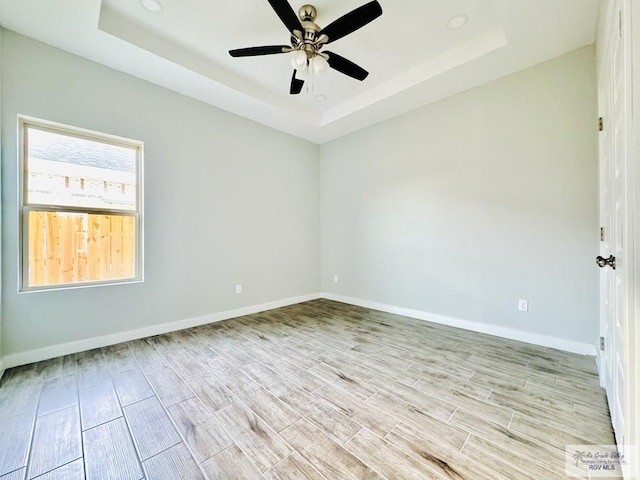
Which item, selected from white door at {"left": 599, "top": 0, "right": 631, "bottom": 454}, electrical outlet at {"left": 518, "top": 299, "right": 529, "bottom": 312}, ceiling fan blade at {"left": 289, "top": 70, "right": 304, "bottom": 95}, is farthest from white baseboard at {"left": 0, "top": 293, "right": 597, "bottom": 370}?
ceiling fan blade at {"left": 289, "top": 70, "right": 304, "bottom": 95}

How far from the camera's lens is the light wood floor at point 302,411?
1.29 metres

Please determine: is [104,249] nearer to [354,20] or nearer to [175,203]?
[175,203]

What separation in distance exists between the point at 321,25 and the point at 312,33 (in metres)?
0.46

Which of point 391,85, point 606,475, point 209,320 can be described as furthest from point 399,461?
point 391,85

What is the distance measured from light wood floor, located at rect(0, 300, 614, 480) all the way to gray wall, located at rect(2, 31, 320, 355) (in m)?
0.45

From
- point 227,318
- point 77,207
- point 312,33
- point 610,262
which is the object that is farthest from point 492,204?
point 77,207

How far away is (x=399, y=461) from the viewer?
1312 millimetres

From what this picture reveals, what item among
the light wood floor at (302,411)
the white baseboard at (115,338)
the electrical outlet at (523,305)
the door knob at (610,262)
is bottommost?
the light wood floor at (302,411)

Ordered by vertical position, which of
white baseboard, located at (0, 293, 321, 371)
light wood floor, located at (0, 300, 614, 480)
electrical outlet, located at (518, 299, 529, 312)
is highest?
electrical outlet, located at (518, 299, 529, 312)

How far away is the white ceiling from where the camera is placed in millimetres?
2143

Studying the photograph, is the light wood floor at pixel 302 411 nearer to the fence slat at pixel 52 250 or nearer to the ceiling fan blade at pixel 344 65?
the fence slat at pixel 52 250

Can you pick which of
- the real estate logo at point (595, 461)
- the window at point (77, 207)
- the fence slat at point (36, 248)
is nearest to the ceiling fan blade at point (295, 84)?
the window at point (77, 207)

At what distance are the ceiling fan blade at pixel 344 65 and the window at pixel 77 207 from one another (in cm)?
230

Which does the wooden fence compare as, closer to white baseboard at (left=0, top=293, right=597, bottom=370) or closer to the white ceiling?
white baseboard at (left=0, top=293, right=597, bottom=370)
